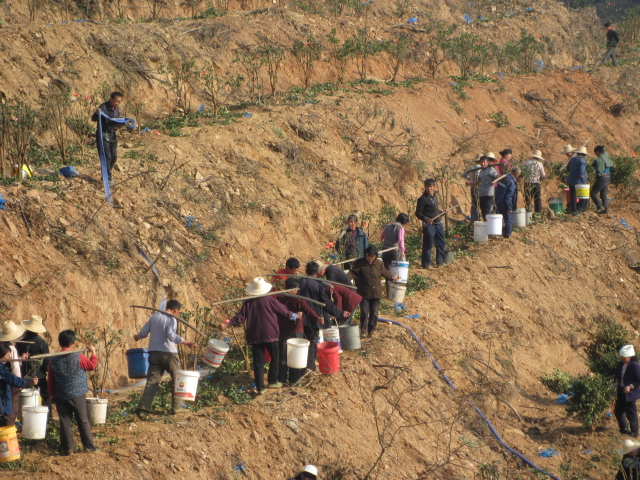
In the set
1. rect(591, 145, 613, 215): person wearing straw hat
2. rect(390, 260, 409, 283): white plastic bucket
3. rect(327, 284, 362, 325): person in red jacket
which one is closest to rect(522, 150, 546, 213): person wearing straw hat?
rect(591, 145, 613, 215): person wearing straw hat

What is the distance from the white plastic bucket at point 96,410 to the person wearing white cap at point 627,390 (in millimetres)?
6464

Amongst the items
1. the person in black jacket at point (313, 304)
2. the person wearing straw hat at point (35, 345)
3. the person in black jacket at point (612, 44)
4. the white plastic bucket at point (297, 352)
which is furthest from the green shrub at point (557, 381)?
the person in black jacket at point (612, 44)

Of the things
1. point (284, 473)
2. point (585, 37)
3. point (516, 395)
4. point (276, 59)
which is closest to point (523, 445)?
point (516, 395)

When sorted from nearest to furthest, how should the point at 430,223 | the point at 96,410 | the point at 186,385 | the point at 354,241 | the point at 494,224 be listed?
the point at 96,410
the point at 186,385
the point at 354,241
the point at 430,223
the point at 494,224

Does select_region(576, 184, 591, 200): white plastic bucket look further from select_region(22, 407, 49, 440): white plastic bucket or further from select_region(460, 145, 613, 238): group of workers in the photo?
select_region(22, 407, 49, 440): white plastic bucket

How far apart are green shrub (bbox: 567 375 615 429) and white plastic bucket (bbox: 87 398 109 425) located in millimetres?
6230

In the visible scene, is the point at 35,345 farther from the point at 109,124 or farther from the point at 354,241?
the point at 354,241

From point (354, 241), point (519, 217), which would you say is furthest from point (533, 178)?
point (354, 241)

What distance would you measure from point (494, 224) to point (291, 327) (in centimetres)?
583

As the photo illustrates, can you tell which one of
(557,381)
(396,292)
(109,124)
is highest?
(109,124)

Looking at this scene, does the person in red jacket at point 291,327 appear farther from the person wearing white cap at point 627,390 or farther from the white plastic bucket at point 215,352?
the person wearing white cap at point 627,390

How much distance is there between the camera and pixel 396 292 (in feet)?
37.2

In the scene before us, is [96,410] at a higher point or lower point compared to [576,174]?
lower

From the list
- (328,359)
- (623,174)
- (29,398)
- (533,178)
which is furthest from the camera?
(623,174)
